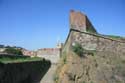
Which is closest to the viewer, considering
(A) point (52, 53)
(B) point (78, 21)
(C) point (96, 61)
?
(C) point (96, 61)

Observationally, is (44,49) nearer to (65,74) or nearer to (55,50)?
(55,50)

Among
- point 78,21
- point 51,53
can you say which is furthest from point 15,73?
point 51,53

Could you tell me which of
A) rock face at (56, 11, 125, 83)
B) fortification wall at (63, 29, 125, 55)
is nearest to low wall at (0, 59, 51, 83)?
rock face at (56, 11, 125, 83)

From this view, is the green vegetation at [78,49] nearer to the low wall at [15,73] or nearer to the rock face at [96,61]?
the rock face at [96,61]

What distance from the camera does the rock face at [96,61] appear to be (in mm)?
7781

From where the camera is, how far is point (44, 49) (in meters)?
34.6

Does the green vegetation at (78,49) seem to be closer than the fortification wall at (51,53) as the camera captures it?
Yes

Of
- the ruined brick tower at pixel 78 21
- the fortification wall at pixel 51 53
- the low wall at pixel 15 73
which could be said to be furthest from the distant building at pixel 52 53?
the ruined brick tower at pixel 78 21

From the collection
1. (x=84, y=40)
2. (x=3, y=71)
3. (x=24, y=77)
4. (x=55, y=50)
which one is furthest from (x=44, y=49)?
(x=84, y=40)

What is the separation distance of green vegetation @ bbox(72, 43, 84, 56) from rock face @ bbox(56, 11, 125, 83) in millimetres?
91

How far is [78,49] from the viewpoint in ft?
28.4

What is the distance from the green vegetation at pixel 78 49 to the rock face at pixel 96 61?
0.09 metres

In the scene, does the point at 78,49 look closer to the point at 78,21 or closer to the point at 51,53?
the point at 78,21

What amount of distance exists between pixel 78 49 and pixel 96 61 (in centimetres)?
92
